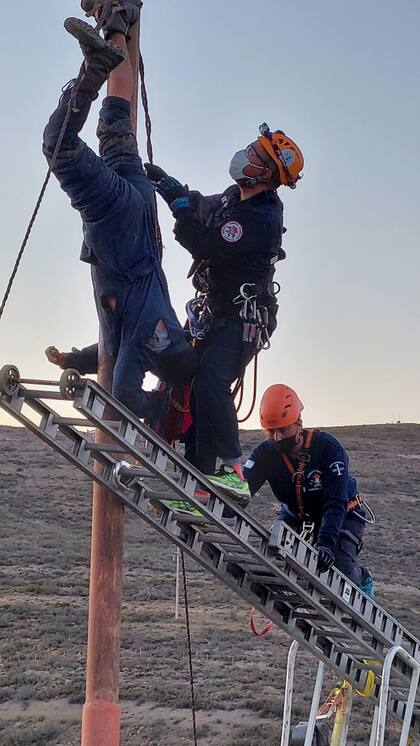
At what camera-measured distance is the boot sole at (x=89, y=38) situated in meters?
6.38

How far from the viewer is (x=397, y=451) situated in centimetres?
6888

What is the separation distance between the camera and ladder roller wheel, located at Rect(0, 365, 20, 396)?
251 inches

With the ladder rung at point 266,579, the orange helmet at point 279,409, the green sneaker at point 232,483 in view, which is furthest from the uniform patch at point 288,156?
the ladder rung at point 266,579

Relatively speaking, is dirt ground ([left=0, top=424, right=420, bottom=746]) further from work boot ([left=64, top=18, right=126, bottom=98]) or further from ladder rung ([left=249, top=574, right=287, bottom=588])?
work boot ([left=64, top=18, right=126, bottom=98])

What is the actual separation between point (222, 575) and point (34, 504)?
39.2 metres

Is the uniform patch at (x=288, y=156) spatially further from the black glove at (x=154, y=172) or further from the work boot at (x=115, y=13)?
the work boot at (x=115, y=13)

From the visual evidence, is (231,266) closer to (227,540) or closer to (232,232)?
(232,232)

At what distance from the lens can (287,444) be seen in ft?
27.5

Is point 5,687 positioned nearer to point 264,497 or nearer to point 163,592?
point 163,592

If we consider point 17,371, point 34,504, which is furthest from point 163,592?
point 17,371

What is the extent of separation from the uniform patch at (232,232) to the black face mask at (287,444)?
67.4 inches

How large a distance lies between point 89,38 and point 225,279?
2.08 meters

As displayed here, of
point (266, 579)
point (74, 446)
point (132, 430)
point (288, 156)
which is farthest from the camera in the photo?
point (266, 579)

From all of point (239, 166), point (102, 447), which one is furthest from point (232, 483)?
point (239, 166)
